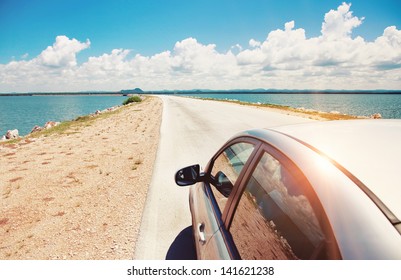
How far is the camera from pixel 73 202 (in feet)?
16.9

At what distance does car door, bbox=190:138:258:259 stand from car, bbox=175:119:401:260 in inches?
0.5

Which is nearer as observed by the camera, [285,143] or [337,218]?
[337,218]

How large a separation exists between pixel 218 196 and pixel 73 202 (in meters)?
4.01

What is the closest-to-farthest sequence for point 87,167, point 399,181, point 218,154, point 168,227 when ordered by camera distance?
point 399,181 → point 218,154 → point 168,227 → point 87,167

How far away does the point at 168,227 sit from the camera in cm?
390

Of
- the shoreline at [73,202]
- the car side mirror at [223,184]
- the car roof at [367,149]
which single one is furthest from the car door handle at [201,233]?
the shoreline at [73,202]

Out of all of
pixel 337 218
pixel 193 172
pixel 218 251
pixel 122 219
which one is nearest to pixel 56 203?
pixel 122 219

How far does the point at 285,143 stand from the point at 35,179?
7.20 metres

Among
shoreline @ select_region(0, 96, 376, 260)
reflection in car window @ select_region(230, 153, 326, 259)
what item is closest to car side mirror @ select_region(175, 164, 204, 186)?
reflection in car window @ select_region(230, 153, 326, 259)

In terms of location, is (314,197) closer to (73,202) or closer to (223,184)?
(223,184)

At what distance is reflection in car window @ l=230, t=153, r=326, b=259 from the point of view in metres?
1.12

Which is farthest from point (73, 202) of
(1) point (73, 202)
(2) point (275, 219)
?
(2) point (275, 219)

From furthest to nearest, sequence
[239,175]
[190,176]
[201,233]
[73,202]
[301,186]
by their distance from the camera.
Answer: [73,202] < [190,176] < [201,233] < [239,175] < [301,186]
